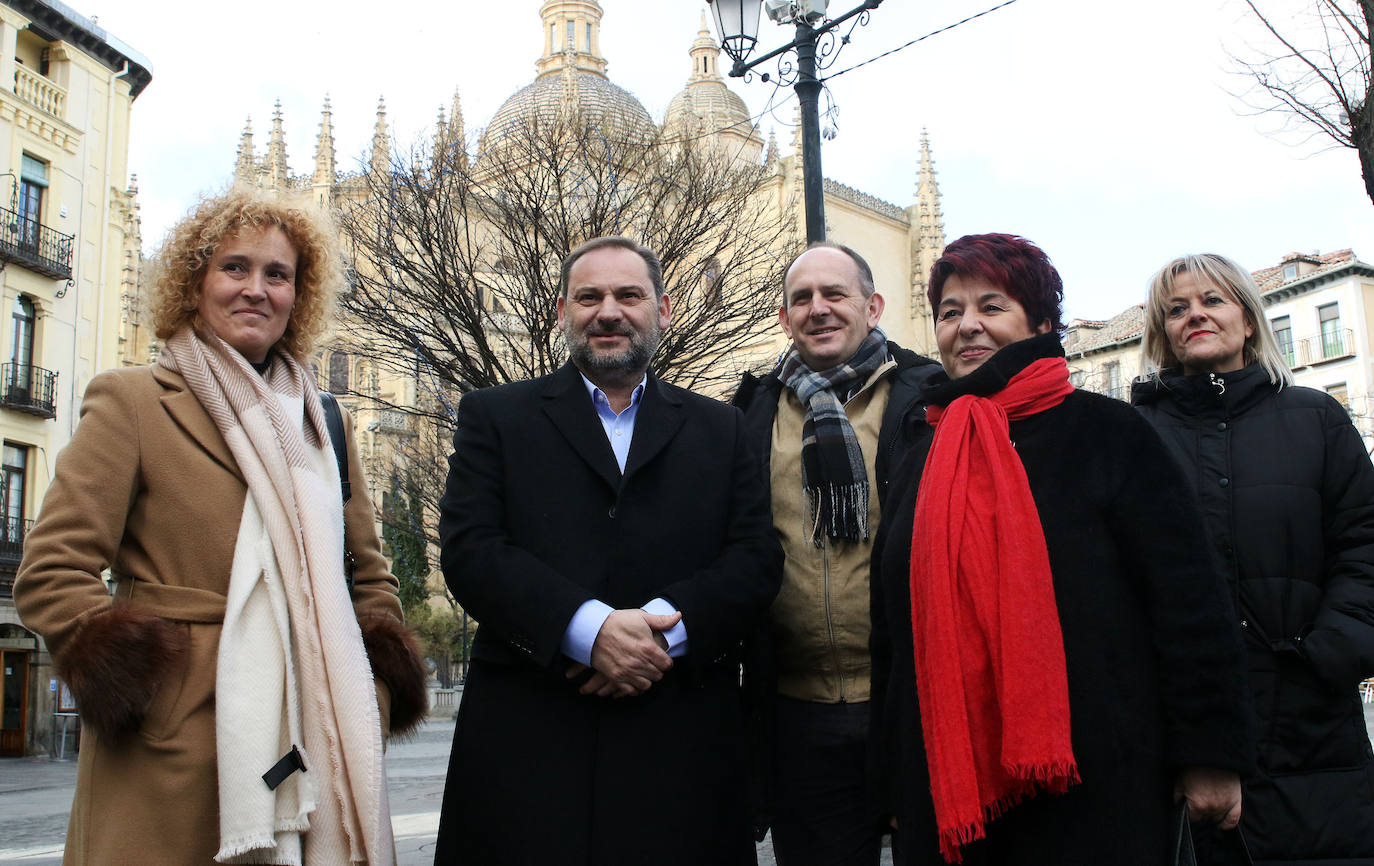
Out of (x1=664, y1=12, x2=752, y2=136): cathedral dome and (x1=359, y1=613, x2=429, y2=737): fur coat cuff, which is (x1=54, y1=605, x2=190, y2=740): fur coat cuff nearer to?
(x1=359, y1=613, x2=429, y2=737): fur coat cuff

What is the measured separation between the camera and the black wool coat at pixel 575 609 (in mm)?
2824

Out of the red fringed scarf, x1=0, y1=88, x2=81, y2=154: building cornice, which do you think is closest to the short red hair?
the red fringed scarf

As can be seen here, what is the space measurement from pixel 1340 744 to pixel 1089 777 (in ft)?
2.95

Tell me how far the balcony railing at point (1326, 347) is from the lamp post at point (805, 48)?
36.0 meters

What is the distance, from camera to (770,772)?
11.2ft

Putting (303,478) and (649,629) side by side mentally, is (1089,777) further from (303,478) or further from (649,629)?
(303,478)

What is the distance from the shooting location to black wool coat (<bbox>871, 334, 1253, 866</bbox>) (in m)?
2.44

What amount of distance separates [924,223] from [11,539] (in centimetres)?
3742

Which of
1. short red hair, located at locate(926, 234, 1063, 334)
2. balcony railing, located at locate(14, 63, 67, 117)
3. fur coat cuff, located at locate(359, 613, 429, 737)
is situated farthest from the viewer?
balcony railing, located at locate(14, 63, 67, 117)

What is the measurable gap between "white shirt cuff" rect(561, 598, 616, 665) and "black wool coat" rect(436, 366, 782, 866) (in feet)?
0.10

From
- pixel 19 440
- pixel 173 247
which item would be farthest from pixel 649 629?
pixel 19 440

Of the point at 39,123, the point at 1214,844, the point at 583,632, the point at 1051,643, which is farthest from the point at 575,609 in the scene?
the point at 39,123

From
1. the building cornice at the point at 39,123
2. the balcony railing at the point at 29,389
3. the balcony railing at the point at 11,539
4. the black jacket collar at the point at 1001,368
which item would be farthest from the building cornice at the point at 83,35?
the black jacket collar at the point at 1001,368

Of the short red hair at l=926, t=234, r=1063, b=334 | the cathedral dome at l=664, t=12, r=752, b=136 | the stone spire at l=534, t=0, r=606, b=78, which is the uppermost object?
the stone spire at l=534, t=0, r=606, b=78
